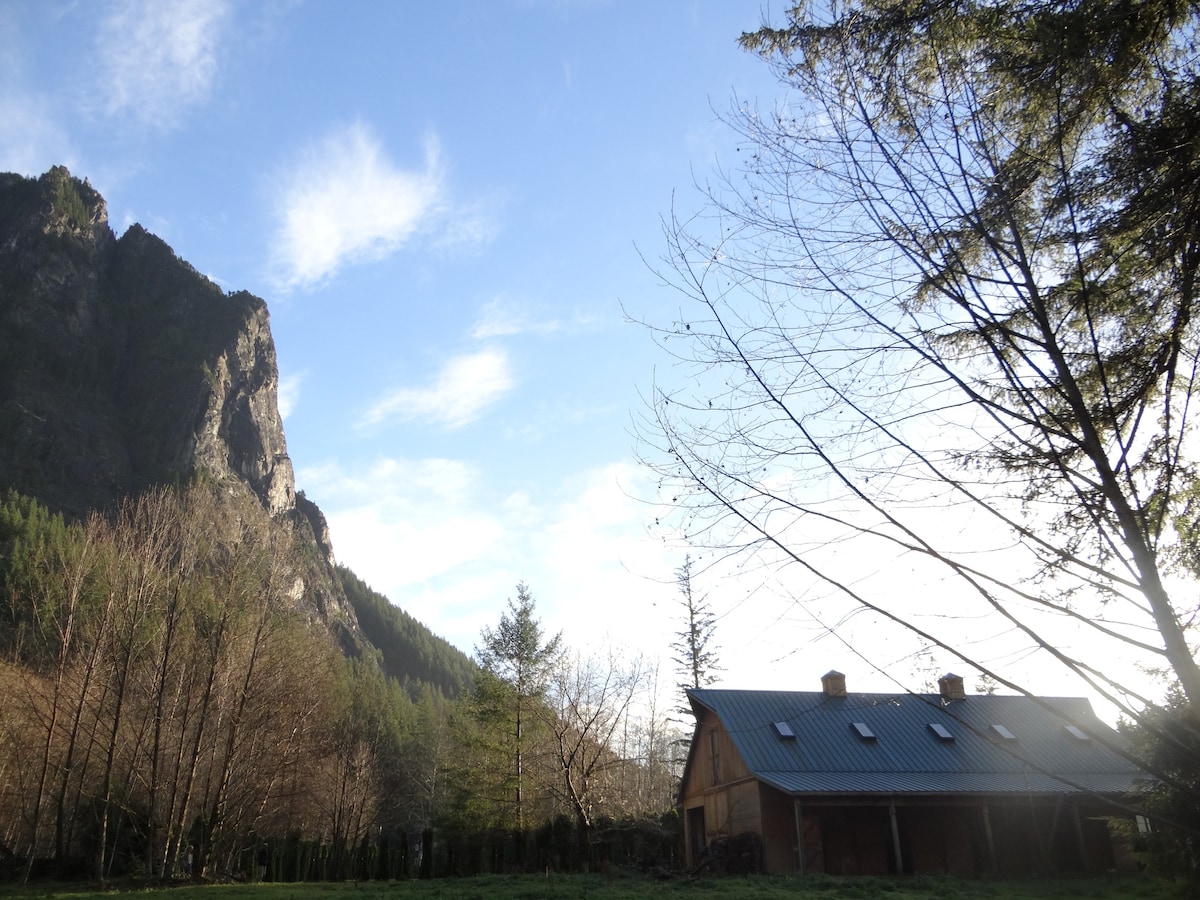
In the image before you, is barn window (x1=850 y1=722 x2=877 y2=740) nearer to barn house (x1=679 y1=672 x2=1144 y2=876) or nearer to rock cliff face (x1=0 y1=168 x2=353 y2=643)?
barn house (x1=679 y1=672 x2=1144 y2=876)

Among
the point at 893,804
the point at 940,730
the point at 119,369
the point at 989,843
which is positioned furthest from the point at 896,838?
the point at 119,369

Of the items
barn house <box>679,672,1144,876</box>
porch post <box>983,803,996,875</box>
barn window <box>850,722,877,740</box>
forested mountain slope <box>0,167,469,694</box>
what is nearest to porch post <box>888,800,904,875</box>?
barn house <box>679,672,1144,876</box>

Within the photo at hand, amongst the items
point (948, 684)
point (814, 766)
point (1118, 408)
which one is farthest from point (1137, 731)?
point (948, 684)

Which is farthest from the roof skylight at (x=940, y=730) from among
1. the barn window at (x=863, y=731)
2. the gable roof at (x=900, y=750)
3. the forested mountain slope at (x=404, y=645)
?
the forested mountain slope at (x=404, y=645)

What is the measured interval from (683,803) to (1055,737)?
1326 centimetres

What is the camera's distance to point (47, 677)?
26125 millimetres

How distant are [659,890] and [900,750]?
11.6 meters

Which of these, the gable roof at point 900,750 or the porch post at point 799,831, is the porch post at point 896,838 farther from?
the porch post at point 799,831

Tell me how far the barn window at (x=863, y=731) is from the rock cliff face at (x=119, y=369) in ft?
309

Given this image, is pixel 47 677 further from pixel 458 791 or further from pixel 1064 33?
pixel 1064 33

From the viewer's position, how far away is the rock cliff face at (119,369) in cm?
10862

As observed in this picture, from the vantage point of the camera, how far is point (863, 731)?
25703 millimetres

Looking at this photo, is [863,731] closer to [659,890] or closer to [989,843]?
[989,843]

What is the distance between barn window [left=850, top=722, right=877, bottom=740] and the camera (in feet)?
83.6
